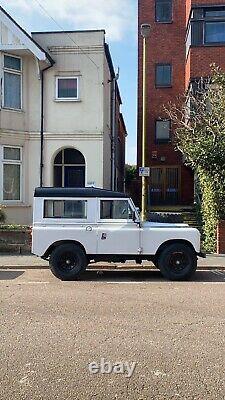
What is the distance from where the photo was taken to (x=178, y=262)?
34.0 ft

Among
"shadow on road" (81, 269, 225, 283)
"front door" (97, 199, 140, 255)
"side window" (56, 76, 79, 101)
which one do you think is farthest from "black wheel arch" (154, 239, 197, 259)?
"side window" (56, 76, 79, 101)

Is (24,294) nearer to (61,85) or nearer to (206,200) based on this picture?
(206,200)

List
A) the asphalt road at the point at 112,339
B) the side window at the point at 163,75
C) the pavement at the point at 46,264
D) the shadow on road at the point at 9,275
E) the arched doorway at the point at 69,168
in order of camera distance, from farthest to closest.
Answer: the side window at the point at 163,75, the arched doorway at the point at 69,168, the pavement at the point at 46,264, the shadow on road at the point at 9,275, the asphalt road at the point at 112,339

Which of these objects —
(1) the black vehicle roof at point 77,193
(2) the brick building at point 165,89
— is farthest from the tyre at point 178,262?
(2) the brick building at point 165,89

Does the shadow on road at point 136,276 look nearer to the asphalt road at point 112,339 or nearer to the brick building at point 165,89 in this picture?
the asphalt road at point 112,339

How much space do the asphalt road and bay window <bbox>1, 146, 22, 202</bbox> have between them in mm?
8031

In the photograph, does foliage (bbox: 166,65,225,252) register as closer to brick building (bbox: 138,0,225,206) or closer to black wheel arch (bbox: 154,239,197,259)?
black wheel arch (bbox: 154,239,197,259)

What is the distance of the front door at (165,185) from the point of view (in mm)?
25781

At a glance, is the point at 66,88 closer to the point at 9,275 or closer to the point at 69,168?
the point at 69,168

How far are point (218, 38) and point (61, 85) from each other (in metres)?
8.33

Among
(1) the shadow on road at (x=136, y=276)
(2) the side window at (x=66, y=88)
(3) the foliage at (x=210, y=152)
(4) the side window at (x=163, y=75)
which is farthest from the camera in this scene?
(4) the side window at (x=163, y=75)

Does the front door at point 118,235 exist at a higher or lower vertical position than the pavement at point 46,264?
higher

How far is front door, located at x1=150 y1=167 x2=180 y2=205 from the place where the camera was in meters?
25.8

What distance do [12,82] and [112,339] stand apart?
535 inches
